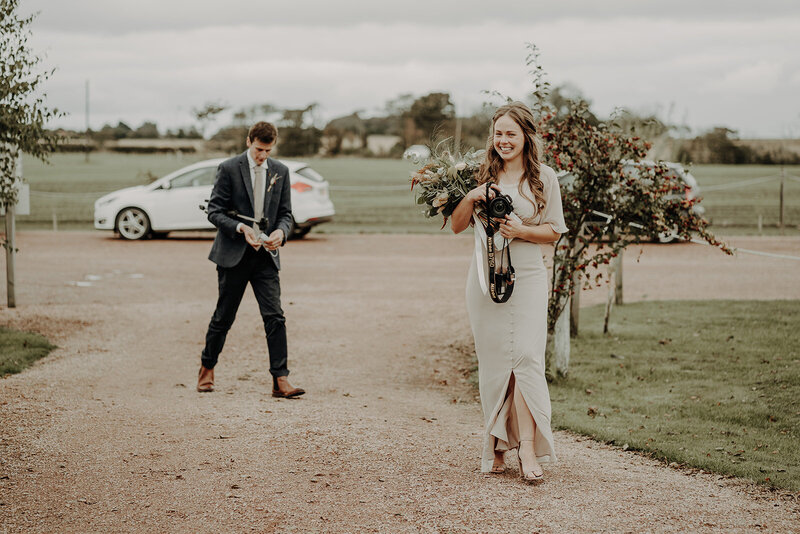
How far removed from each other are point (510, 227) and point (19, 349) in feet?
19.5

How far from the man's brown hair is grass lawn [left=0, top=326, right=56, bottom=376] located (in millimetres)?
3131

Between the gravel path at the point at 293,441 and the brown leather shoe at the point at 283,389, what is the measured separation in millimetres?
197

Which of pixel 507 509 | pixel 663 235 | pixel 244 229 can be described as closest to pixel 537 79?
pixel 663 235

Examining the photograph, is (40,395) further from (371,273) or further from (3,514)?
(371,273)

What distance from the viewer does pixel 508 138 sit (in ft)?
17.7

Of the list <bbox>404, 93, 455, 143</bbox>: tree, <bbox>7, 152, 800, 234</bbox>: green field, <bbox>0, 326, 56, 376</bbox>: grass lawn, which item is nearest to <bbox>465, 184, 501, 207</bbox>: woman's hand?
<bbox>0, 326, 56, 376</bbox>: grass lawn

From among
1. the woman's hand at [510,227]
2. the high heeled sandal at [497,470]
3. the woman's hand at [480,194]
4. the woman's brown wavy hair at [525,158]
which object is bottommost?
the high heeled sandal at [497,470]

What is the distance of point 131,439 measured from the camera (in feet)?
20.3

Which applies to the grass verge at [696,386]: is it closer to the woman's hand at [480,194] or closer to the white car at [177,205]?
the woman's hand at [480,194]

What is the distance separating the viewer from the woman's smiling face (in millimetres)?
5406

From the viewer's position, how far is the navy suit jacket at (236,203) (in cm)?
744

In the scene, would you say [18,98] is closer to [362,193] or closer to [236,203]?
[236,203]

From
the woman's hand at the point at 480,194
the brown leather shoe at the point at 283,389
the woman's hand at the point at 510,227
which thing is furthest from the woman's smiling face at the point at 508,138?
the brown leather shoe at the point at 283,389

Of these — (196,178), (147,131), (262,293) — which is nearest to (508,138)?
(262,293)
